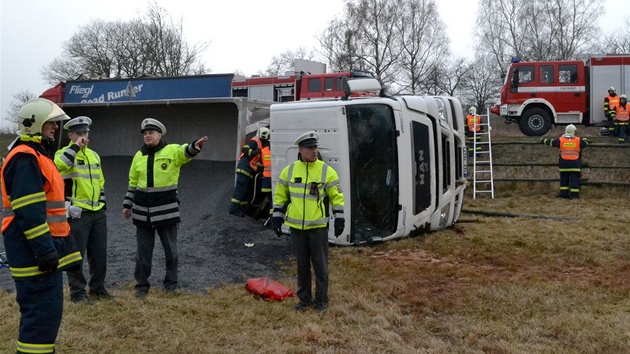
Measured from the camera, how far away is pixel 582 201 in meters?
12.5

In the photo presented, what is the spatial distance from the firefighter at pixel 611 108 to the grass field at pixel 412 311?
8.98 metres

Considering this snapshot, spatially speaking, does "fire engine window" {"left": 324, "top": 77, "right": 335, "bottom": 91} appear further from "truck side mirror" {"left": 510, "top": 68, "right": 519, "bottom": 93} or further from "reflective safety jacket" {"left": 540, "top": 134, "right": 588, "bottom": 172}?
"reflective safety jacket" {"left": 540, "top": 134, "right": 588, "bottom": 172}

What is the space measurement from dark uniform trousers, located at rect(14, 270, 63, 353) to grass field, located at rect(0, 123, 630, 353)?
0.85 metres

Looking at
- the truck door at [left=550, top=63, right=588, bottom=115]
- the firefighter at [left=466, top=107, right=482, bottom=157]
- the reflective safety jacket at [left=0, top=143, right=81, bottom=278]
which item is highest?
the truck door at [left=550, top=63, right=588, bottom=115]

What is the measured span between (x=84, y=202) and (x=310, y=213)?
1956mm

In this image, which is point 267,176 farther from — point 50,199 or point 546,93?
point 546,93

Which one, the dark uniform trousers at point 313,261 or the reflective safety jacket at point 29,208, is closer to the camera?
the reflective safety jacket at point 29,208

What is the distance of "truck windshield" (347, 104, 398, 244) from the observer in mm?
7230

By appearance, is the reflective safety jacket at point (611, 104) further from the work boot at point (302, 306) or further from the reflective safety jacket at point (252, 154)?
the work boot at point (302, 306)

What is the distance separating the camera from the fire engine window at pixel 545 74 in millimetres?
16797

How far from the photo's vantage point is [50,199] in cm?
364

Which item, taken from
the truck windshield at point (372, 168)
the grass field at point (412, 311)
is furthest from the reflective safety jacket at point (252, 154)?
the grass field at point (412, 311)

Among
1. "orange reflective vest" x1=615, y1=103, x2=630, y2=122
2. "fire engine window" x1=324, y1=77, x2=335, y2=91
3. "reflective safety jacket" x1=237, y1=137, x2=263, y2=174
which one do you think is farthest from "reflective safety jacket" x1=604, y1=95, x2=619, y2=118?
"reflective safety jacket" x1=237, y1=137, x2=263, y2=174

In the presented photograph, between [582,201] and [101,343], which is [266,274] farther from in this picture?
[582,201]
